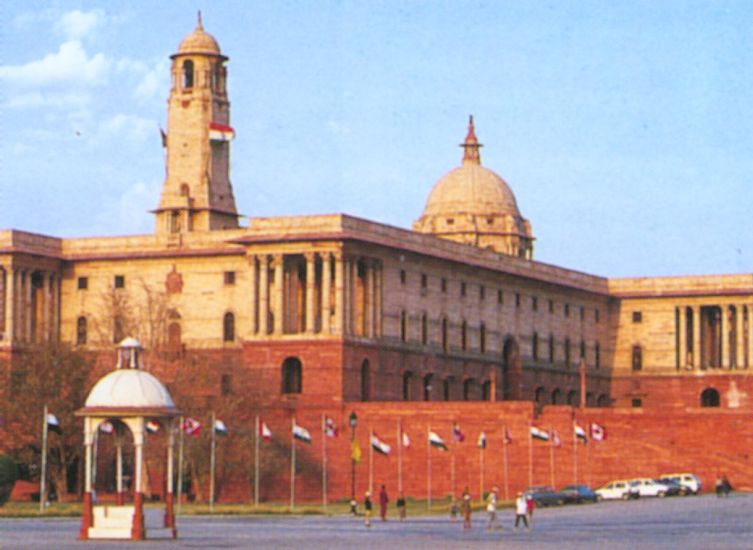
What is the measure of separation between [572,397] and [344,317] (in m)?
36.2

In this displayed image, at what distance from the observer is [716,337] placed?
556ft

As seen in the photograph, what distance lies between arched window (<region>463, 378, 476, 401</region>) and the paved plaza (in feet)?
127

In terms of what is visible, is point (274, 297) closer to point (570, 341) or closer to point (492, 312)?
point (492, 312)

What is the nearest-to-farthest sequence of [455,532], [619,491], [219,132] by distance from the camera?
[455,532]
[619,491]
[219,132]

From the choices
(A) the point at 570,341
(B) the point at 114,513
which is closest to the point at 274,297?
(A) the point at 570,341

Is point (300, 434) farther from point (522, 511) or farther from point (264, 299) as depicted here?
point (522, 511)

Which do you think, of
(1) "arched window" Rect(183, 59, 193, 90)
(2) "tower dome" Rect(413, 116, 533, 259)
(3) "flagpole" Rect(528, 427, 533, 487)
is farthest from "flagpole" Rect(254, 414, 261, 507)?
(2) "tower dome" Rect(413, 116, 533, 259)

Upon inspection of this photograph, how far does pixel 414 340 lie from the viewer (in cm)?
13812

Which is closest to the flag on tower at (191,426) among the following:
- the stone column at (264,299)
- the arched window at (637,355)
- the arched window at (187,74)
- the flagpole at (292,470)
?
the flagpole at (292,470)

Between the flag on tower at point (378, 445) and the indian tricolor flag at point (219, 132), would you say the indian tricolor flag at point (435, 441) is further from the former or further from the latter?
the indian tricolor flag at point (219, 132)

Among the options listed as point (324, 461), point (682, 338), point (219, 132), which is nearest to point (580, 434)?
point (324, 461)

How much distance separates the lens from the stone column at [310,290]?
130 metres

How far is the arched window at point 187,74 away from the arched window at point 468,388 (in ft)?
84.4

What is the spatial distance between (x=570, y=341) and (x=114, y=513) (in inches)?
3470
